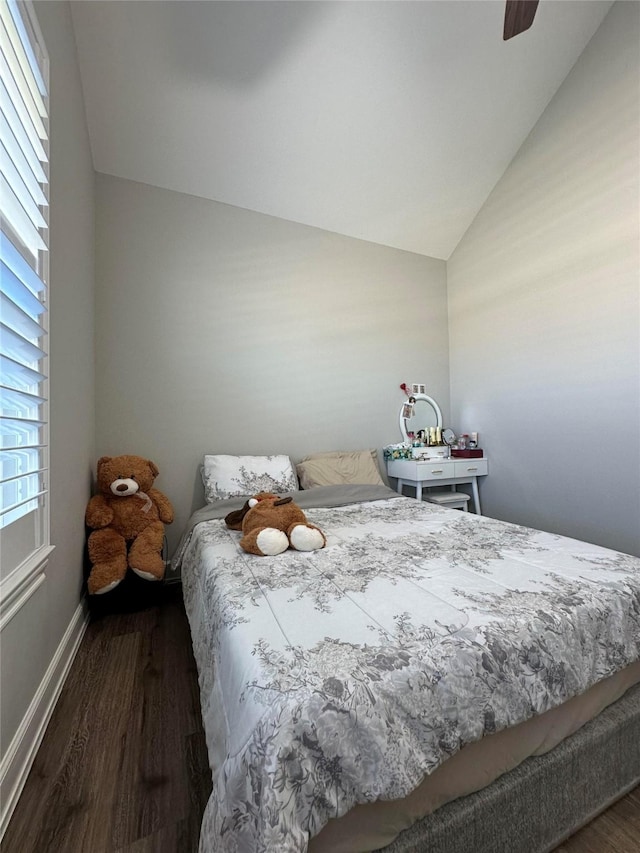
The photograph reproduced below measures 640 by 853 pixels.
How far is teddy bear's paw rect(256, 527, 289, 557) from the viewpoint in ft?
4.57

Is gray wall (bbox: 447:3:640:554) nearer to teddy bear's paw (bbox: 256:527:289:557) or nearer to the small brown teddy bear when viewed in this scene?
the small brown teddy bear

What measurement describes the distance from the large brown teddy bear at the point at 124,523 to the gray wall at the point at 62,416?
0.08m

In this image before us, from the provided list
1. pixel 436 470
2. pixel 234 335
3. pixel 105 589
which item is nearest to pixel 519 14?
pixel 234 335

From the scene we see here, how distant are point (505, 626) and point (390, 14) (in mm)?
2750

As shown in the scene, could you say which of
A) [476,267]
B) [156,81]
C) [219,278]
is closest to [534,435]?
[476,267]

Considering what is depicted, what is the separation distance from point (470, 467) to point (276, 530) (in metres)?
2.03

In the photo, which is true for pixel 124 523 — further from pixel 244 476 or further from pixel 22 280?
pixel 22 280

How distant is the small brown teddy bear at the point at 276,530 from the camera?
4.61ft

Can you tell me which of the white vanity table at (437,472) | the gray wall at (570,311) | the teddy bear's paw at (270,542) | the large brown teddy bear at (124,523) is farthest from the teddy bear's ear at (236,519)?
the gray wall at (570,311)

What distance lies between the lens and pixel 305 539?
1.43 meters

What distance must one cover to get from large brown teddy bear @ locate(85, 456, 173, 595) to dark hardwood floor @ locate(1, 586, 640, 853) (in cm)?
42

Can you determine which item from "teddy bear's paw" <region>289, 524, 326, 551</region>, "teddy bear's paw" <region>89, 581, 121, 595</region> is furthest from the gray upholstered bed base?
"teddy bear's paw" <region>89, 581, 121, 595</region>

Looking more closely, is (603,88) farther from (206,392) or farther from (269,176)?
(206,392)

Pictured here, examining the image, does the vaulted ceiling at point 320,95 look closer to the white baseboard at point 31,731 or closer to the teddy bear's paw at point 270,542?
the teddy bear's paw at point 270,542
